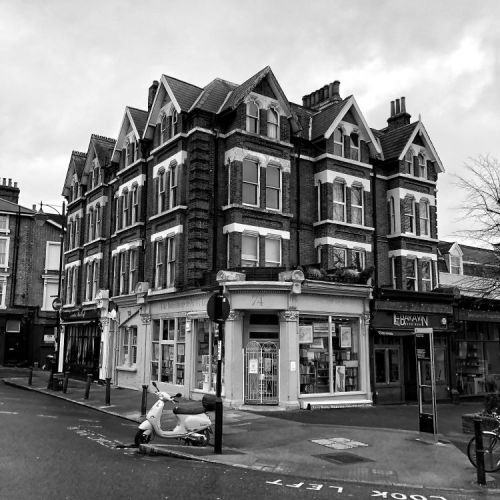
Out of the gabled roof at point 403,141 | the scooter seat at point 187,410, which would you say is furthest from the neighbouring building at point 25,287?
the scooter seat at point 187,410

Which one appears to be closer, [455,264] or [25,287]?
[455,264]

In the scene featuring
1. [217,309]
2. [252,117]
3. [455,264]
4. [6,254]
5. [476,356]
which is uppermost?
[252,117]

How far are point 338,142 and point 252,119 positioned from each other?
4.81 m

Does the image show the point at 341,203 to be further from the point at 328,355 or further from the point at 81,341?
the point at 81,341

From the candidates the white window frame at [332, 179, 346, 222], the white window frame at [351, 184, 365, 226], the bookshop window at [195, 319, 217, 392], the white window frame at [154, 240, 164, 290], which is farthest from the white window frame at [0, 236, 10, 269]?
the white window frame at [351, 184, 365, 226]

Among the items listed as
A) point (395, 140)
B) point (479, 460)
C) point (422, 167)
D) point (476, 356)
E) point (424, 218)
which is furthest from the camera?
point (422, 167)

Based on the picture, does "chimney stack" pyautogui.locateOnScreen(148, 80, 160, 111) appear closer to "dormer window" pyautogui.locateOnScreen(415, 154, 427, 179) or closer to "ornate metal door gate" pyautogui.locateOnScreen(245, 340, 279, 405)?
"dormer window" pyautogui.locateOnScreen(415, 154, 427, 179)

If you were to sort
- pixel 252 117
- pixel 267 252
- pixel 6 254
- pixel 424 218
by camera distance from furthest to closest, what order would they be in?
1. pixel 6 254
2. pixel 424 218
3. pixel 252 117
4. pixel 267 252

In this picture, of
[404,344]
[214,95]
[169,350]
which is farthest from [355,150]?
[169,350]

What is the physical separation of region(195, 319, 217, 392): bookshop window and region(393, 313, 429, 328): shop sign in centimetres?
759

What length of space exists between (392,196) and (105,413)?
57.6 feet

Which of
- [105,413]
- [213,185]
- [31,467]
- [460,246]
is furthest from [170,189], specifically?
[460,246]

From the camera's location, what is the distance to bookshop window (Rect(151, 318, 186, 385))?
23.3 meters

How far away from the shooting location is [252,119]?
2411cm
